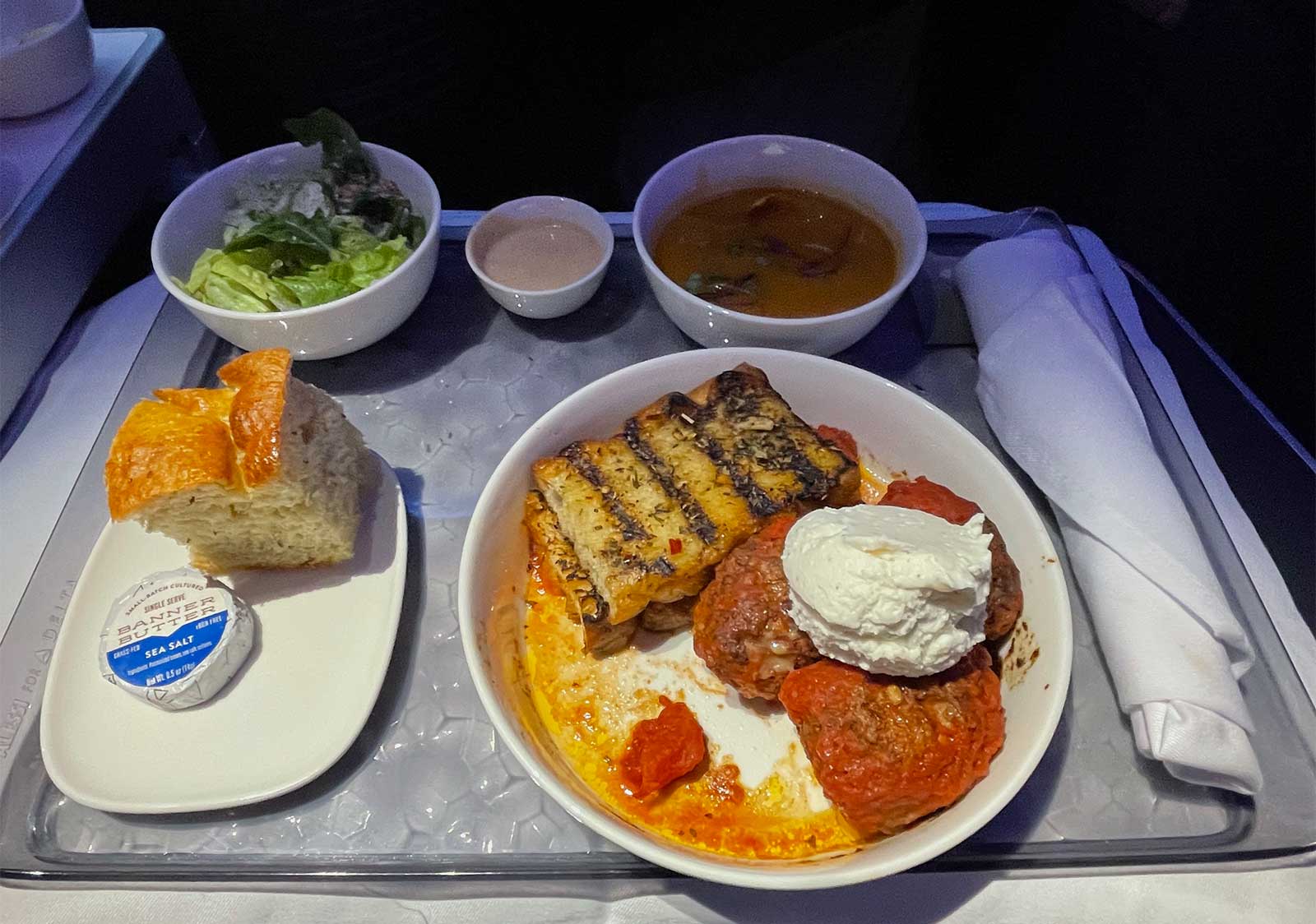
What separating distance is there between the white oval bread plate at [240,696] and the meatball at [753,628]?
0.72 meters

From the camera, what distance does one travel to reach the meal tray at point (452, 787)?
159 cm

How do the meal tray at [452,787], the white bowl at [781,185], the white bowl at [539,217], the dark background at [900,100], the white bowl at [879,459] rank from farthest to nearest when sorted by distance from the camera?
the dark background at [900,100] < the white bowl at [539,217] < the white bowl at [781,185] < the meal tray at [452,787] < the white bowl at [879,459]

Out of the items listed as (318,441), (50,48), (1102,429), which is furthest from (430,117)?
(1102,429)

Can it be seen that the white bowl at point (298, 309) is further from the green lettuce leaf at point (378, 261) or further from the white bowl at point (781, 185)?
the white bowl at point (781, 185)

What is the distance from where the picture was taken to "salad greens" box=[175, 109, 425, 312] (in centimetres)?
222

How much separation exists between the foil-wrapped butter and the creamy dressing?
115cm

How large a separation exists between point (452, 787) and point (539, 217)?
5.44ft

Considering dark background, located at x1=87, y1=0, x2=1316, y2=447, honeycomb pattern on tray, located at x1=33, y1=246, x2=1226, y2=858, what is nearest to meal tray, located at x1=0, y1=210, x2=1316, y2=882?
honeycomb pattern on tray, located at x1=33, y1=246, x2=1226, y2=858

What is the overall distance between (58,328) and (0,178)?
46 centimetres

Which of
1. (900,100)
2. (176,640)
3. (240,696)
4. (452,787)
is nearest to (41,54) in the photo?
(176,640)

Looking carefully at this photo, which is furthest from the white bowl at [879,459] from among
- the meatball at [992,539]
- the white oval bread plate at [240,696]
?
the white oval bread plate at [240,696]

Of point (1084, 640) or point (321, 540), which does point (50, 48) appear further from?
point (1084, 640)

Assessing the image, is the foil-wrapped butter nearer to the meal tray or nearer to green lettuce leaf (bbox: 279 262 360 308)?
the meal tray

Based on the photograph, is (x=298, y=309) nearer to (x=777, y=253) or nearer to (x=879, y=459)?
(x=777, y=253)
